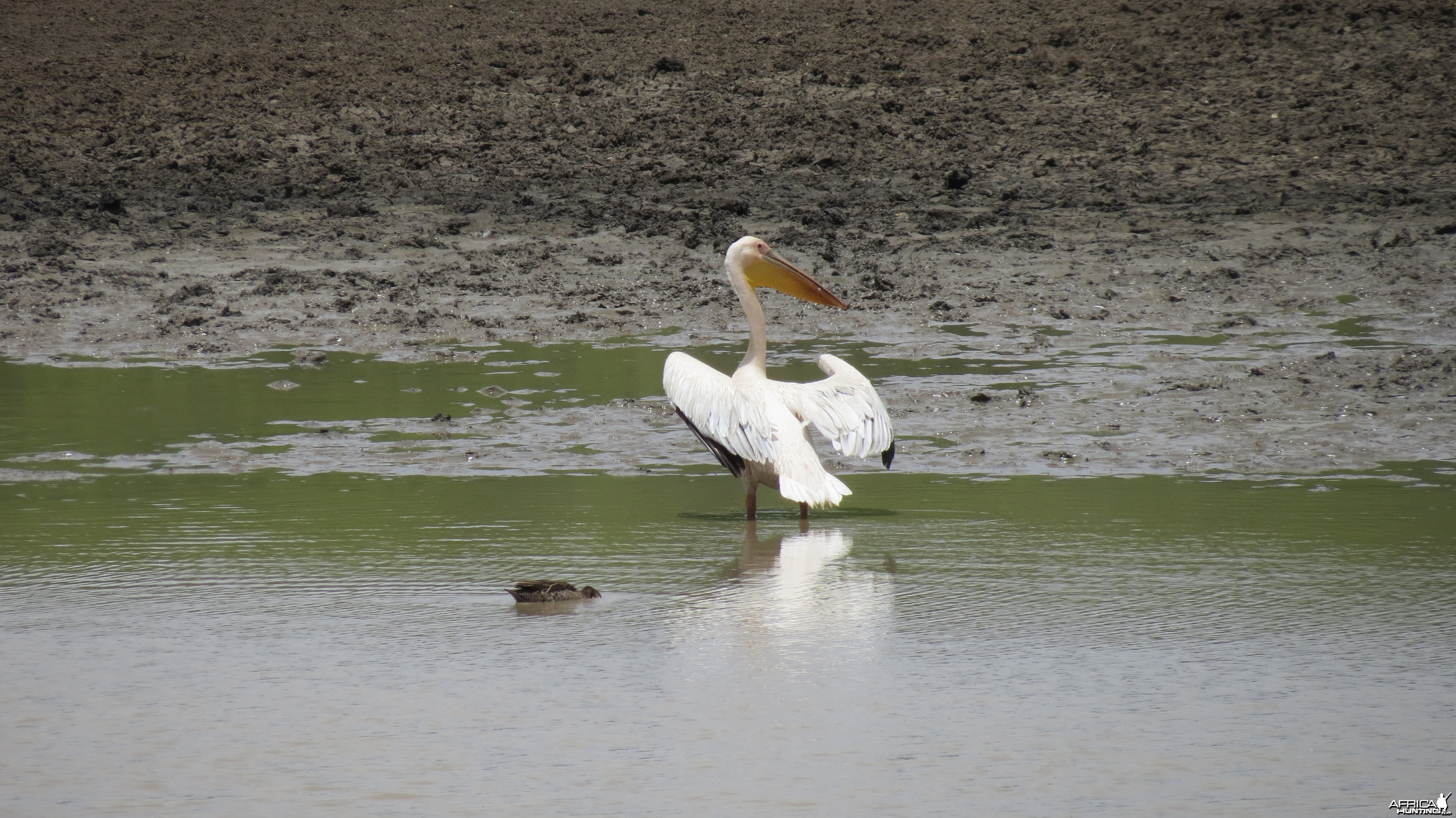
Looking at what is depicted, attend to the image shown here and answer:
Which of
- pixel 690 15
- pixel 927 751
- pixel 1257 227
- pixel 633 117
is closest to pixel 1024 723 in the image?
pixel 927 751

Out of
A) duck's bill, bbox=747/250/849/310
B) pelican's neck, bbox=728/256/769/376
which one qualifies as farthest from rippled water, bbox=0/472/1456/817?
duck's bill, bbox=747/250/849/310

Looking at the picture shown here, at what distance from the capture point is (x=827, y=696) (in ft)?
11.5

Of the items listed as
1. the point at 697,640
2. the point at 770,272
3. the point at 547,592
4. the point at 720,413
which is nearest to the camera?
the point at 697,640

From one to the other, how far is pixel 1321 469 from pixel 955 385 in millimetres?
1998

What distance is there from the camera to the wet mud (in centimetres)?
780

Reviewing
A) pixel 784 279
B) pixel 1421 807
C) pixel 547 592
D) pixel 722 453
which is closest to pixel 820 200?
pixel 784 279

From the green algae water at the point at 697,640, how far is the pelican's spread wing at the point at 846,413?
0.24 metres

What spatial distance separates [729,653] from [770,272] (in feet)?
11.2

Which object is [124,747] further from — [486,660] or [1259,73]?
[1259,73]

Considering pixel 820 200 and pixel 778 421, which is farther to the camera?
pixel 820 200

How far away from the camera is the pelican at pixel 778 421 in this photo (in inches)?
222

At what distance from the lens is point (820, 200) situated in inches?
478

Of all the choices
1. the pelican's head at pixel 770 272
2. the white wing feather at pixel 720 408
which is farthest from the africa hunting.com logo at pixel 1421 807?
the pelican's head at pixel 770 272

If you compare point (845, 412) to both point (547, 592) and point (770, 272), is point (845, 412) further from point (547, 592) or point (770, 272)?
point (547, 592)
